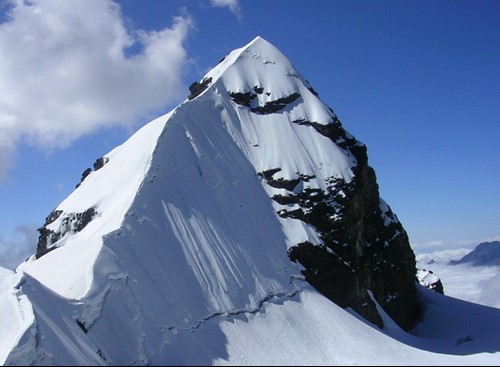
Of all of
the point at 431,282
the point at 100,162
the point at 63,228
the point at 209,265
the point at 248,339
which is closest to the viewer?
the point at 248,339

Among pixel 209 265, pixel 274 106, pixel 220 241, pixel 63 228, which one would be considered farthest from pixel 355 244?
pixel 63 228

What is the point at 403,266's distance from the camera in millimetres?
50094

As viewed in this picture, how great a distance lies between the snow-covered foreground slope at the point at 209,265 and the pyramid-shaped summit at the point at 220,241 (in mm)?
125

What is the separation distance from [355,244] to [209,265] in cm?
1723

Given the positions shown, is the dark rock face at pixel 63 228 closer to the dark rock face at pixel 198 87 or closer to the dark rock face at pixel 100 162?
the dark rock face at pixel 100 162

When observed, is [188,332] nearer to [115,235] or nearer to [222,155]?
[115,235]

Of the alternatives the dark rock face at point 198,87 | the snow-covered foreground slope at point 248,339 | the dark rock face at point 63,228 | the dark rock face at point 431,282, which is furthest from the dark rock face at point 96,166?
the dark rock face at point 431,282

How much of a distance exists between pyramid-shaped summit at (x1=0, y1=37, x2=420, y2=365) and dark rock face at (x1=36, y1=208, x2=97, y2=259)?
0.16m

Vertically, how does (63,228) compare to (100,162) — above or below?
below

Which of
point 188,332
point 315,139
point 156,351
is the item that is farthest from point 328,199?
point 156,351

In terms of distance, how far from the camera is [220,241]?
116 feet

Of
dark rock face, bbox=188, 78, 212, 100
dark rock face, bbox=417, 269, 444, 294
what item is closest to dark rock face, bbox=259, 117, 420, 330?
dark rock face, bbox=188, 78, 212, 100

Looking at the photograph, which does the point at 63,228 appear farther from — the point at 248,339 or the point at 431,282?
the point at 431,282

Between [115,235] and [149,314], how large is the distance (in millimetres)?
6486
